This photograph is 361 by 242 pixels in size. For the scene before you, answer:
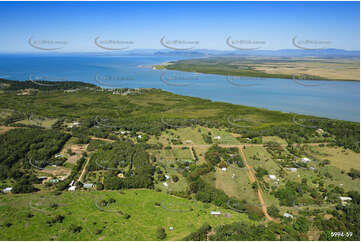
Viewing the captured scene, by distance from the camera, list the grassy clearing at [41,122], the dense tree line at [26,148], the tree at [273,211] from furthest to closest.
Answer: the grassy clearing at [41,122] → the dense tree line at [26,148] → the tree at [273,211]

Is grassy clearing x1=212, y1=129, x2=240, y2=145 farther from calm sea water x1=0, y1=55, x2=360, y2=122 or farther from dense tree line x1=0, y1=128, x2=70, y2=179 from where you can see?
calm sea water x1=0, y1=55, x2=360, y2=122

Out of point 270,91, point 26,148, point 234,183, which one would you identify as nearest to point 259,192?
point 234,183

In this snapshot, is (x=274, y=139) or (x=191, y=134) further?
(x=191, y=134)

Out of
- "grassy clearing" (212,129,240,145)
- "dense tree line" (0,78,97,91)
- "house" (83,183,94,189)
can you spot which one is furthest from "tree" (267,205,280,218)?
"dense tree line" (0,78,97,91)

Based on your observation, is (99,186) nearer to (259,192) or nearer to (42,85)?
(259,192)

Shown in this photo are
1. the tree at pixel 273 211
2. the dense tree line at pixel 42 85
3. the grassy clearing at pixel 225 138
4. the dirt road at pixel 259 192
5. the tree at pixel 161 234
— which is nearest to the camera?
the tree at pixel 161 234

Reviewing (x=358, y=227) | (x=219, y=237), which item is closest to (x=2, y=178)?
(x=219, y=237)

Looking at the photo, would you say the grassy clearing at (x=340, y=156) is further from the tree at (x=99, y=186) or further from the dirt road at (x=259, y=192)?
the tree at (x=99, y=186)

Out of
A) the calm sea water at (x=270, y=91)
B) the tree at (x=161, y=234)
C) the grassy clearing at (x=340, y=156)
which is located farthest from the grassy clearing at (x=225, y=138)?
the calm sea water at (x=270, y=91)

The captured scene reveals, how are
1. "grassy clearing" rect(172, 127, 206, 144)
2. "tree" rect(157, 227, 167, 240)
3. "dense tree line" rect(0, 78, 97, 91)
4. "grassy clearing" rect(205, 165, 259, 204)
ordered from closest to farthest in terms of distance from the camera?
"tree" rect(157, 227, 167, 240), "grassy clearing" rect(205, 165, 259, 204), "grassy clearing" rect(172, 127, 206, 144), "dense tree line" rect(0, 78, 97, 91)

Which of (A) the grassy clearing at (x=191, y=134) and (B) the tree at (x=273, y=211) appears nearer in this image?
(B) the tree at (x=273, y=211)
